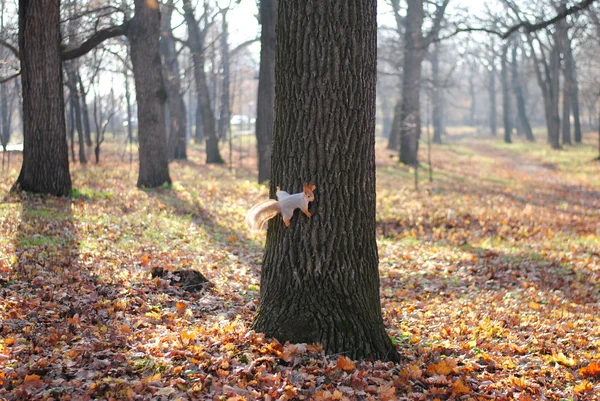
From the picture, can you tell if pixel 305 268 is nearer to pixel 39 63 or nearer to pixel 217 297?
pixel 217 297

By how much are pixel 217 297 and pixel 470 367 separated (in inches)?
112

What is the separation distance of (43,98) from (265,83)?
269 inches

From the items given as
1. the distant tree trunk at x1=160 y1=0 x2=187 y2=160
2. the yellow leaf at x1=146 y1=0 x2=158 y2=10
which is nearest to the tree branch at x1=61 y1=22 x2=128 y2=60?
the yellow leaf at x1=146 y1=0 x2=158 y2=10

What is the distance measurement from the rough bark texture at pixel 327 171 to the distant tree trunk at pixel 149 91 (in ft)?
35.5

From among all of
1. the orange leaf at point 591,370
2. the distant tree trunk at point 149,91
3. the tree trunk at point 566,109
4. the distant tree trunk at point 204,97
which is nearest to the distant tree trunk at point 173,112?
the distant tree trunk at point 204,97

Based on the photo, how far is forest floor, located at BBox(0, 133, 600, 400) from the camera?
4.12 m

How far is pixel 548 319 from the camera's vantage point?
637 cm

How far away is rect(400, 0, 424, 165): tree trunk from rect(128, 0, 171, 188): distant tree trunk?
11.5 m

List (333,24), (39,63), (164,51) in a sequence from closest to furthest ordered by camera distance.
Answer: (333,24) < (39,63) < (164,51)

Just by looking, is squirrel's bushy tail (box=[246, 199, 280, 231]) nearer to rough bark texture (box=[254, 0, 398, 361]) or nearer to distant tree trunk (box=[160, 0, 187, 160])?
rough bark texture (box=[254, 0, 398, 361])

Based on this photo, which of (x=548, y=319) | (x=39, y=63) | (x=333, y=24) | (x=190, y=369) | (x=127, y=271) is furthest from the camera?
(x=39, y=63)

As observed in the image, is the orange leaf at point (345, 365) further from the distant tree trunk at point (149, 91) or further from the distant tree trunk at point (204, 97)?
the distant tree trunk at point (204, 97)

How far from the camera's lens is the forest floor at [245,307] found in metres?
4.12

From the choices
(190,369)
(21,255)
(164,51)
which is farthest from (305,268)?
(164,51)
